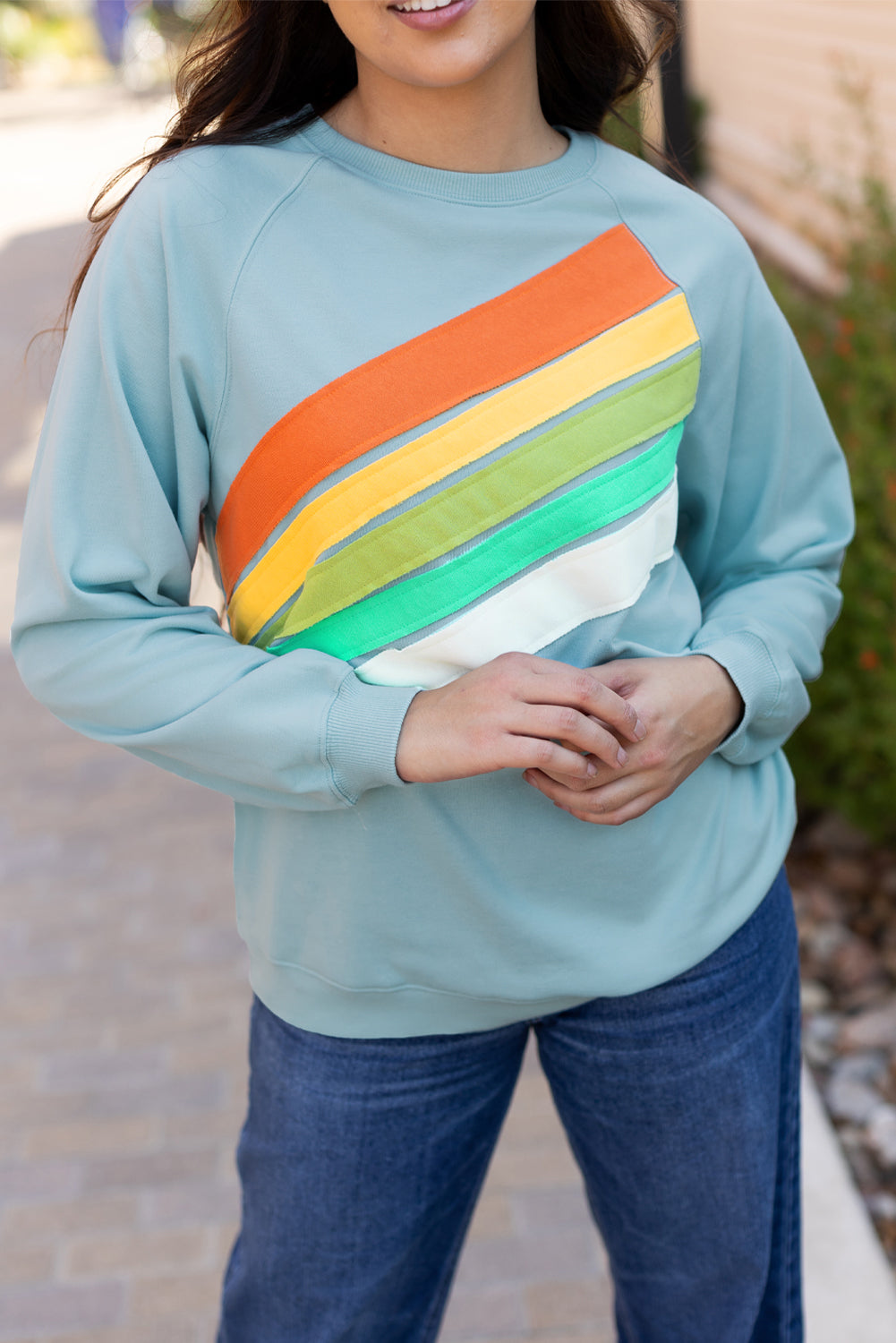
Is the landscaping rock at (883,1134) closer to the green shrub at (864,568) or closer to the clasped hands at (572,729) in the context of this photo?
the green shrub at (864,568)

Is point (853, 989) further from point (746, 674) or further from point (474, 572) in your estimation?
point (474, 572)

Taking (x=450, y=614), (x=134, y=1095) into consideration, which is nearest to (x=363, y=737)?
(x=450, y=614)

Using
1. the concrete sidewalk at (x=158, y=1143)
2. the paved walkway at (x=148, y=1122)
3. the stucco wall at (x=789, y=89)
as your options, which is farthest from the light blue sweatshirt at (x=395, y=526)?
the stucco wall at (x=789, y=89)

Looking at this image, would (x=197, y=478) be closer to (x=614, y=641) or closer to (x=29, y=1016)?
(x=614, y=641)

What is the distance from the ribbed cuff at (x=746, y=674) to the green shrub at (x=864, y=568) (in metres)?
1.59

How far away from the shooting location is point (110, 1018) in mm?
3354

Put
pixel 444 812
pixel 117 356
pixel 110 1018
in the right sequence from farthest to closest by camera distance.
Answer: pixel 110 1018, pixel 444 812, pixel 117 356

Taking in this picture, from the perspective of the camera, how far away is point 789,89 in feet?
19.8

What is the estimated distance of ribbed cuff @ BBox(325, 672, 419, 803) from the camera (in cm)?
127

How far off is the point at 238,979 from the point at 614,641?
2.33 metres

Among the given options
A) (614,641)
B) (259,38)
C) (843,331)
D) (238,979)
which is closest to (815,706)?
(843,331)

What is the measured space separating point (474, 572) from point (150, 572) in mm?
303

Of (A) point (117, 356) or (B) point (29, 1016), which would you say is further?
(B) point (29, 1016)

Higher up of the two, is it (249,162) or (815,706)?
(249,162)
